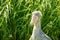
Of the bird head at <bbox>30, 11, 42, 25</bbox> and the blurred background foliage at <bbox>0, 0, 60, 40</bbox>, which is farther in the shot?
the blurred background foliage at <bbox>0, 0, 60, 40</bbox>

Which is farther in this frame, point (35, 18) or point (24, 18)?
point (24, 18)

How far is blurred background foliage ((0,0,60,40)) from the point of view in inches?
179

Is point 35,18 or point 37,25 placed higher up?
point 35,18

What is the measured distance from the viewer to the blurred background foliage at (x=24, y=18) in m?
4.55

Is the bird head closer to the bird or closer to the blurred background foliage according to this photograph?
the bird

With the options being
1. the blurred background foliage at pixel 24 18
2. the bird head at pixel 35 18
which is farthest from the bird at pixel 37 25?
the blurred background foliage at pixel 24 18

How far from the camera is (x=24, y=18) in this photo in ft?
15.0

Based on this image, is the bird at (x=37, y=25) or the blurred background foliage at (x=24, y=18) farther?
the blurred background foliage at (x=24, y=18)

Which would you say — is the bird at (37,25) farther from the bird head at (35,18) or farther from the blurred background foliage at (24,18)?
the blurred background foliage at (24,18)

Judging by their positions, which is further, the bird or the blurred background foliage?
the blurred background foliage

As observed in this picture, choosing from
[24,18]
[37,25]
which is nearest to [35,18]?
[37,25]

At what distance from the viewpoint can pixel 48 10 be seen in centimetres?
462

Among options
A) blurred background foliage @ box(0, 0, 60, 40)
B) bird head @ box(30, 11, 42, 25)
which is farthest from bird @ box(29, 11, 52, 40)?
blurred background foliage @ box(0, 0, 60, 40)

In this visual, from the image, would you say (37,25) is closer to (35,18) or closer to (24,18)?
(35,18)
